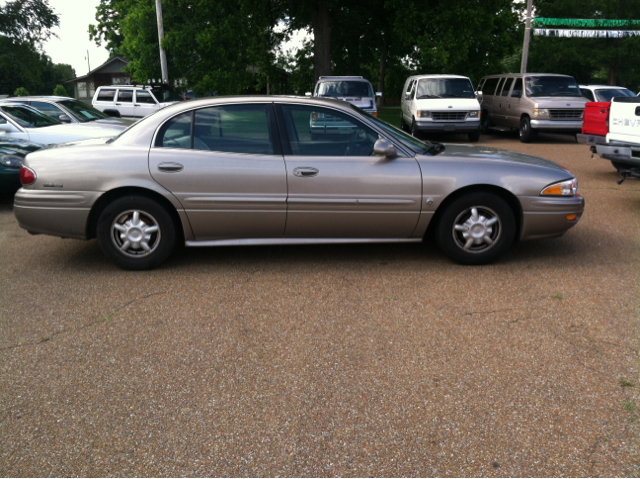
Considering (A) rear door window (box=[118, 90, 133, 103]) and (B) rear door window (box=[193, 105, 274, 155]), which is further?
(A) rear door window (box=[118, 90, 133, 103])

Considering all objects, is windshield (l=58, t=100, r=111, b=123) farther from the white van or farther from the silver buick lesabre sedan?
the white van

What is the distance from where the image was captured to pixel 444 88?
18.3 meters

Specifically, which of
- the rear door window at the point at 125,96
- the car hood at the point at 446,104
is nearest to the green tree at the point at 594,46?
the car hood at the point at 446,104

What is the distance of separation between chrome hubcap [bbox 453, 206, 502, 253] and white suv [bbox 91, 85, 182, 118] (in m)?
19.9

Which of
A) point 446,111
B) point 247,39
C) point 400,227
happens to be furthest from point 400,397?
point 247,39

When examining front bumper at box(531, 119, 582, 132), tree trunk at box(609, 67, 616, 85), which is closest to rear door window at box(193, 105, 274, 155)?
front bumper at box(531, 119, 582, 132)

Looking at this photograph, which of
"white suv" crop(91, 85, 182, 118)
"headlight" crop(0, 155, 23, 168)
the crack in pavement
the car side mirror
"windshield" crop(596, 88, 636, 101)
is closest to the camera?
the crack in pavement

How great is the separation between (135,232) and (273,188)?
128 centimetres

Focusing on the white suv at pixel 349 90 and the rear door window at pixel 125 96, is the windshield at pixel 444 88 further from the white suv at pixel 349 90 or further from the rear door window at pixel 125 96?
the rear door window at pixel 125 96

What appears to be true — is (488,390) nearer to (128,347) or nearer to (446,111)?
(128,347)

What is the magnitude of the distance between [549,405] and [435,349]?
0.84 meters

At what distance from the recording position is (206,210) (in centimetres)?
545

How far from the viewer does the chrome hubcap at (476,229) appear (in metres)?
5.57

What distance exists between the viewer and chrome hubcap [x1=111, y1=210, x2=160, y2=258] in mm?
5457
